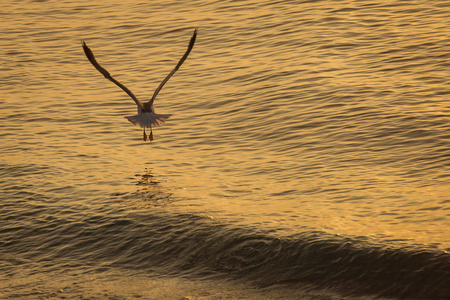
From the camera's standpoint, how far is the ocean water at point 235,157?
45.0 feet

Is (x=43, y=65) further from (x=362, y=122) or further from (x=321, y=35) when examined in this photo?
(x=362, y=122)

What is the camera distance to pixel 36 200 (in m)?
17.3

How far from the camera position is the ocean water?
13.7 m

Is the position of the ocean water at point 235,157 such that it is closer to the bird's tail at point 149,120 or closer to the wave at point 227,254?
the wave at point 227,254

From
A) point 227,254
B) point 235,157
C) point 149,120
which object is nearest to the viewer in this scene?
point 227,254

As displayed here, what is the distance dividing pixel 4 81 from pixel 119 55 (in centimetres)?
410

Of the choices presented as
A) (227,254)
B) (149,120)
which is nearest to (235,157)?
(149,120)

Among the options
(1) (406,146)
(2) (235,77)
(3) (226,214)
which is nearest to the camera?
(3) (226,214)

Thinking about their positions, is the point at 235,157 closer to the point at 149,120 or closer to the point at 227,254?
the point at 149,120

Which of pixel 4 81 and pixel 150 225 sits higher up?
pixel 4 81

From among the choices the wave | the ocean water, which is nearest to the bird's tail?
the ocean water

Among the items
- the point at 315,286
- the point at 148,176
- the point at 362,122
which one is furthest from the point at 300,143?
the point at 315,286

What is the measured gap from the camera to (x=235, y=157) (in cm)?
1922

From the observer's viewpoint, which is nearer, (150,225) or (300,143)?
(150,225)
